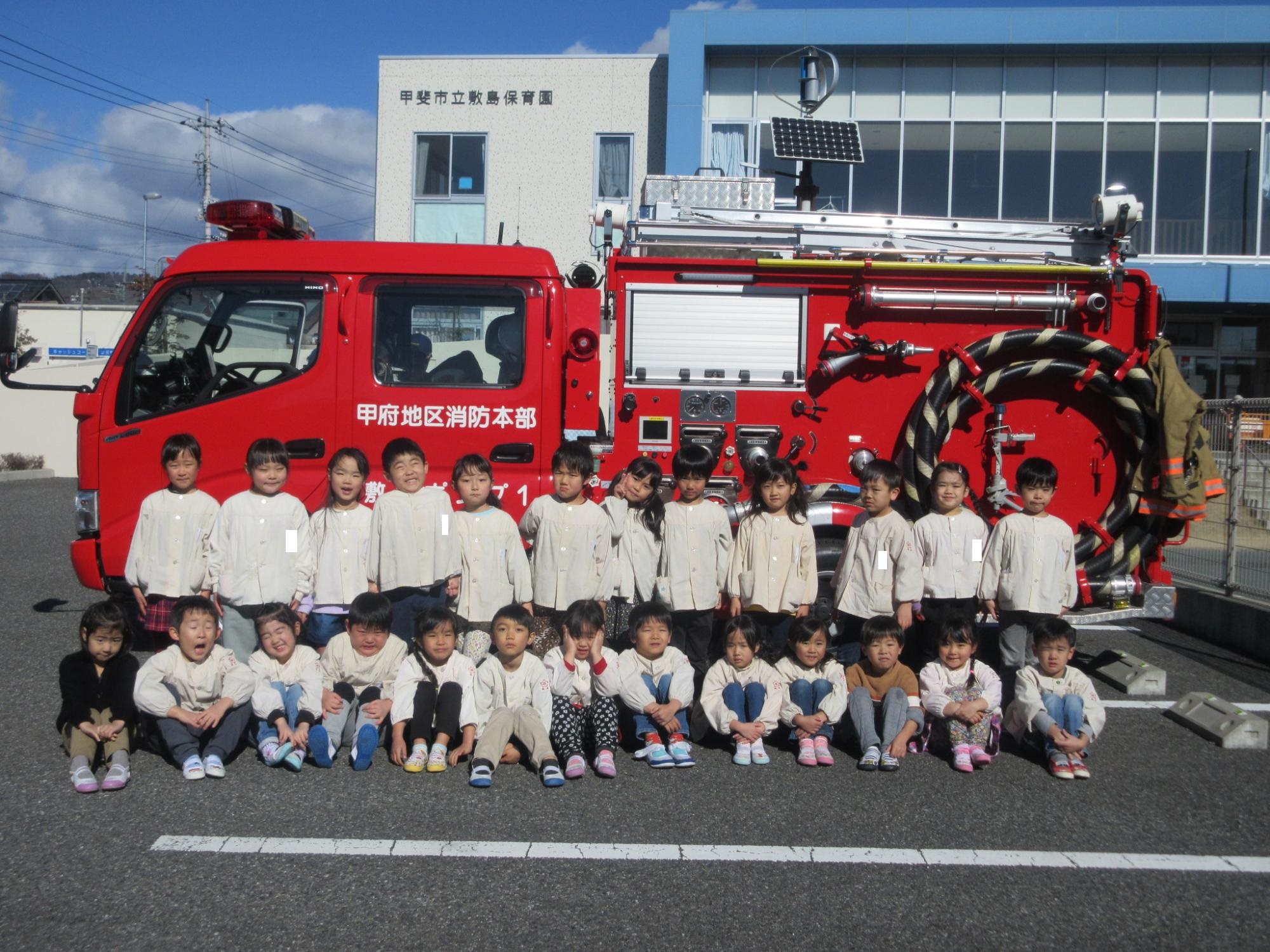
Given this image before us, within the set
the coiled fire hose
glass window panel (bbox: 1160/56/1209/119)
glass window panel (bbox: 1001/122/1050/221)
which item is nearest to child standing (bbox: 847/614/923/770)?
the coiled fire hose

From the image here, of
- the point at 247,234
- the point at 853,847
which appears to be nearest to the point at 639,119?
the point at 247,234

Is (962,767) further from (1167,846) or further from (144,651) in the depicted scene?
(144,651)

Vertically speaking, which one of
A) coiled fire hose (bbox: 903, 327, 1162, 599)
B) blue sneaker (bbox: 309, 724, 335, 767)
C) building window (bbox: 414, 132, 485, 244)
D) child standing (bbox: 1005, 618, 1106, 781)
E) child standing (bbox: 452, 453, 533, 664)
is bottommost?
blue sneaker (bbox: 309, 724, 335, 767)

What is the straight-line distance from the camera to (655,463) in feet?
19.5

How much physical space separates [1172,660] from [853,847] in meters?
4.41

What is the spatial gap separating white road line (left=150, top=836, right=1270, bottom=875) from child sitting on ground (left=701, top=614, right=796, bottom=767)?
3.40 feet

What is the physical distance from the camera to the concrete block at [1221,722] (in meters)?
5.42

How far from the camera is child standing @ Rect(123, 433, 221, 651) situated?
18.3ft

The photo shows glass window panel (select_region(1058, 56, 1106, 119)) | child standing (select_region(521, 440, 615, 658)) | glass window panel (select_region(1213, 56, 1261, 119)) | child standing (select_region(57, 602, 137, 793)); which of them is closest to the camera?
child standing (select_region(57, 602, 137, 793))

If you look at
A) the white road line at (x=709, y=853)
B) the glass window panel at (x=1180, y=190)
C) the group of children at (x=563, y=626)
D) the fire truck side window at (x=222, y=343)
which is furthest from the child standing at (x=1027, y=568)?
the glass window panel at (x=1180, y=190)

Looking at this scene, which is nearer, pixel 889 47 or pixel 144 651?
pixel 144 651

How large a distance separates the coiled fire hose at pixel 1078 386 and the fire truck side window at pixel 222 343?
3617mm

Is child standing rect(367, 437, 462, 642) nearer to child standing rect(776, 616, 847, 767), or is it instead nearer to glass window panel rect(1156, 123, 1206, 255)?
child standing rect(776, 616, 847, 767)

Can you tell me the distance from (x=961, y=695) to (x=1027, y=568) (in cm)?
86
